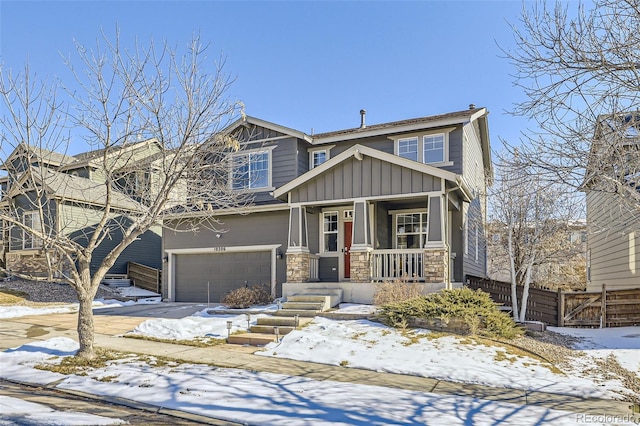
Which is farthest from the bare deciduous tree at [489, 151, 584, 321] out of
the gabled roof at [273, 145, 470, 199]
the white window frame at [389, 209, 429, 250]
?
the white window frame at [389, 209, 429, 250]

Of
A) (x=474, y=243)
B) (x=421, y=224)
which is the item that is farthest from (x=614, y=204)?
(x=474, y=243)

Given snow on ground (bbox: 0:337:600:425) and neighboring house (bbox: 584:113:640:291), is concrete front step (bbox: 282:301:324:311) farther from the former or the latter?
neighboring house (bbox: 584:113:640:291)

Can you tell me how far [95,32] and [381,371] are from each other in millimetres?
8391

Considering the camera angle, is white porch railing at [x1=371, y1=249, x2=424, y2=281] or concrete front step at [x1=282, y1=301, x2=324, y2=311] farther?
white porch railing at [x1=371, y1=249, x2=424, y2=281]

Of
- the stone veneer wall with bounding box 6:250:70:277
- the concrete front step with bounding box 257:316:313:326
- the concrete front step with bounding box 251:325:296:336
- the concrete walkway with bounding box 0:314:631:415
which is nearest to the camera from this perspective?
the concrete walkway with bounding box 0:314:631:415

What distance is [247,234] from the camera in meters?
16.2

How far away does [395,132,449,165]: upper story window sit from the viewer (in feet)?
48.2

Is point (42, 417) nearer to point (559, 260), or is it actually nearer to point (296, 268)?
point (296, 268)

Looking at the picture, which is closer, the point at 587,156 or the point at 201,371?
the point at 587,156

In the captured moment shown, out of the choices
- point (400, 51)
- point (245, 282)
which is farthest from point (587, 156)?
point (245, 282)

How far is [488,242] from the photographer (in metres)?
18.0

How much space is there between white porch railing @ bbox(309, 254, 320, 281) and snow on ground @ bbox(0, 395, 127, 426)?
30.0ft

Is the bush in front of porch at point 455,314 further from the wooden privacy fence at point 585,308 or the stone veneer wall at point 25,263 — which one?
the stone veneer wall at point 25,263

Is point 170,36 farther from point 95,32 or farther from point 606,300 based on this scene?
point 606,300
